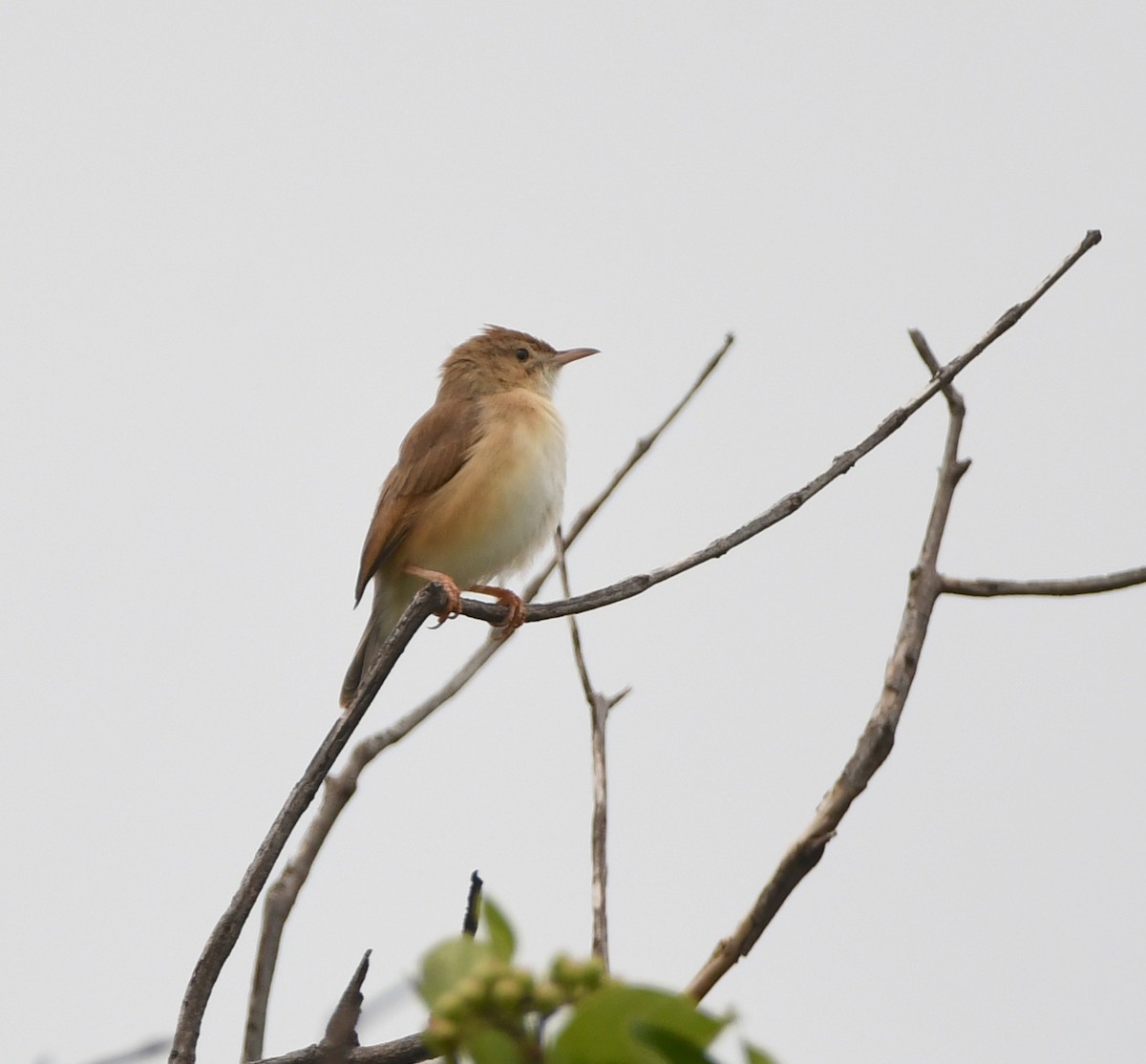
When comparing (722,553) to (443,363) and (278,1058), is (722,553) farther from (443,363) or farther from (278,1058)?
(443,363)

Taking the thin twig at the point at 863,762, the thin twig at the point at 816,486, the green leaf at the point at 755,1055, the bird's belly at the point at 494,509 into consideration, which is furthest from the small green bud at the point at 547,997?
the bird's belly at the point at 494,509

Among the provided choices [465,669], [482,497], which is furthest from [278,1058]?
[482,497]

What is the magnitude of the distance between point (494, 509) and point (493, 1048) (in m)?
4.76

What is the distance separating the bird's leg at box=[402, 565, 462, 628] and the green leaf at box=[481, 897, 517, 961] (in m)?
1.63

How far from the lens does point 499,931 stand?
1378 mm

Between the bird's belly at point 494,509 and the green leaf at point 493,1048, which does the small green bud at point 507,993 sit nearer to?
the green leaf at point 493,1048

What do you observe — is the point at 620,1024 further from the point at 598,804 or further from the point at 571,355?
the point at 571,355

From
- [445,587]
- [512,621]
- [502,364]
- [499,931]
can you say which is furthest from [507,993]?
[502,364]

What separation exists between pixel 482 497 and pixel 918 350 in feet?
10.1

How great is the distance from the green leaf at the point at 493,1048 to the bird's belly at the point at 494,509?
15.5 ft

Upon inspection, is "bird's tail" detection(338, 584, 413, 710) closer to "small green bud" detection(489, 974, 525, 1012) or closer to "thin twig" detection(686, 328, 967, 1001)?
"thin twig" detection(686, 328, 967, 1001)

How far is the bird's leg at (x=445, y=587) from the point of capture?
11.5ft

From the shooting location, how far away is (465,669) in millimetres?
3660

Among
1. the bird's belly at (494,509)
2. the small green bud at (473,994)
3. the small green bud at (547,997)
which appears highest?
the bird's belly at (494,509)
